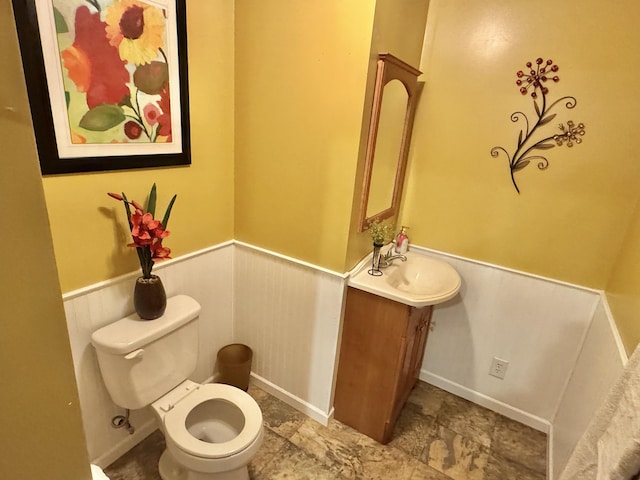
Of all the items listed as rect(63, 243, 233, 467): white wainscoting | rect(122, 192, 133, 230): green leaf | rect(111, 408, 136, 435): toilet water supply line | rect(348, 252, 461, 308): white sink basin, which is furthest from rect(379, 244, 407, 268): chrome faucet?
rect(111, 408, 136, 435): toilet water supply line

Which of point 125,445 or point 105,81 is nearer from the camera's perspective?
point 105,81

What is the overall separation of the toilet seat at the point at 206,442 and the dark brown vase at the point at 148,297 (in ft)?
1.30

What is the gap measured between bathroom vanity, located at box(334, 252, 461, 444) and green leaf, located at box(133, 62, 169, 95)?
3.72ft

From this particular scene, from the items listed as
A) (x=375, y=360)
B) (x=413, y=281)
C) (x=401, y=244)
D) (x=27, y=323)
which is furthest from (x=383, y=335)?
(x=27, y=323)

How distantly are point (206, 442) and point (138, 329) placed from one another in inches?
20.7

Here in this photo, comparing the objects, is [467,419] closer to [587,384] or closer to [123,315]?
[587,384]

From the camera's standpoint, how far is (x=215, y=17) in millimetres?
1482

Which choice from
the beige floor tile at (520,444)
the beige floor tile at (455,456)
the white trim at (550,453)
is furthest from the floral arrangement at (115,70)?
the white trim at (550,453)

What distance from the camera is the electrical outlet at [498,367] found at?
1942 millimetres

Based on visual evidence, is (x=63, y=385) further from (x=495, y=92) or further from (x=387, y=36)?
(x=495, y=92)

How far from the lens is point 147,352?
1347 millimetres

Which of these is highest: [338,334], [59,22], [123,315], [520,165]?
[59,22]

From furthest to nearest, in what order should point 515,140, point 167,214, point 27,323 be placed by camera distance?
1. point 515,140
2. point 167,214
3. point 27,323

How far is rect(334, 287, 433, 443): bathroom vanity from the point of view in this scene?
1.59 metres
